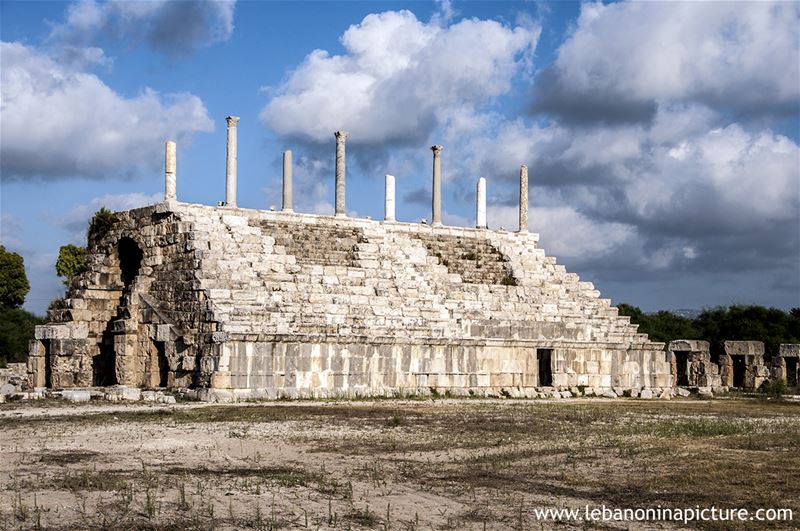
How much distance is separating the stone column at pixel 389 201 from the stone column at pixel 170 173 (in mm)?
9302

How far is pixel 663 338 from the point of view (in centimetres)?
6756

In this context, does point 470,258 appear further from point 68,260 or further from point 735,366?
point 68,260

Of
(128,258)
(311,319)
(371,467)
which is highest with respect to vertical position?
(128,258)

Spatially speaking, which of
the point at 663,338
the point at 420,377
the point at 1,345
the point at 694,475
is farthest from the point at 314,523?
the point at 663,338

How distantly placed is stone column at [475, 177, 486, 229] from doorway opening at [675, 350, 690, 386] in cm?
977

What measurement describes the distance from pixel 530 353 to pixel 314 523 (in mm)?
25104

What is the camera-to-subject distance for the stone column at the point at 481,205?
47750 millimetres

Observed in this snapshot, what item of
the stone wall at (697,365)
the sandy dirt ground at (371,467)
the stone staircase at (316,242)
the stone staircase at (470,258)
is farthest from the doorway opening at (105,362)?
the stone wall at (697,365)

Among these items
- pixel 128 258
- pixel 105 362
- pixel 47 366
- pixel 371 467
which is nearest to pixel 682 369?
pixel 128 258

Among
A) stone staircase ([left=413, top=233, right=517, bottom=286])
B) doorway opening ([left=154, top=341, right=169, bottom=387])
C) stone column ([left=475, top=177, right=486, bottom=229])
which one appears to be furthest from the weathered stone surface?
stone column ([left=475, top=177, right=486, bottom=229])

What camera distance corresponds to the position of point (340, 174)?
146 feet

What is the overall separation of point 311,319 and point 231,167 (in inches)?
446

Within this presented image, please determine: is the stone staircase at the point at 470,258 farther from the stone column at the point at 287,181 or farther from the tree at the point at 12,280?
the tree at the point at 12,280

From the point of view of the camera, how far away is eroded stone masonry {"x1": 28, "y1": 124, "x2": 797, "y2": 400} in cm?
3139
